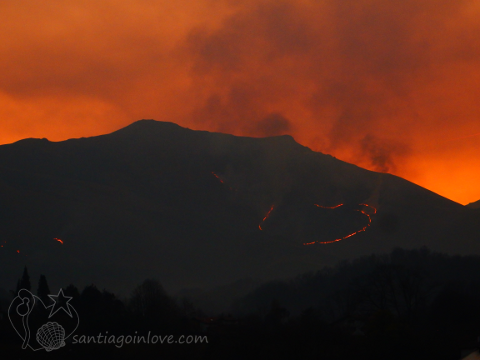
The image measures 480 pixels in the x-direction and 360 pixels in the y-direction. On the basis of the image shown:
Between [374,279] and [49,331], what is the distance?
46234 millimetres

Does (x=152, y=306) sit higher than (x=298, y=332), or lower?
higher

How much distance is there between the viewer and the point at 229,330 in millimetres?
54531

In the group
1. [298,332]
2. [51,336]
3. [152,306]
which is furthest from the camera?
[152,306]

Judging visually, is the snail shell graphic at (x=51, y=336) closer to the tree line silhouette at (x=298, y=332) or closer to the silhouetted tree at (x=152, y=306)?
the tree line silhouette at (x=298, y=332)

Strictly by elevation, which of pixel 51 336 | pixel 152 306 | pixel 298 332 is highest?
pixel 152 306

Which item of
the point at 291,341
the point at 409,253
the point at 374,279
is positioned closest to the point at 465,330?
the point at 291,341

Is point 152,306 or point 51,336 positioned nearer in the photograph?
point 51,336

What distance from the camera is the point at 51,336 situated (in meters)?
39.6

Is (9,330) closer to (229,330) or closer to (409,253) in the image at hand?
(229,330)

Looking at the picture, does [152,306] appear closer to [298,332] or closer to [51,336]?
[298,332]

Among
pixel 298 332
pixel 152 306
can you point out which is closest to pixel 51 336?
pixel 298 332

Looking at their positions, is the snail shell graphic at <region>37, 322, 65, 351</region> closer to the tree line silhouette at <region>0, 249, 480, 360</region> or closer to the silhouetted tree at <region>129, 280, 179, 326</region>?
the tree line silhouette at <region>0, 249, 480, 360</region>

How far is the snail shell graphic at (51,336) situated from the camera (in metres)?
38.7

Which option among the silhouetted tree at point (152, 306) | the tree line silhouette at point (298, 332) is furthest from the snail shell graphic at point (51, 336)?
the silhouetted tree at point (152, 306)
